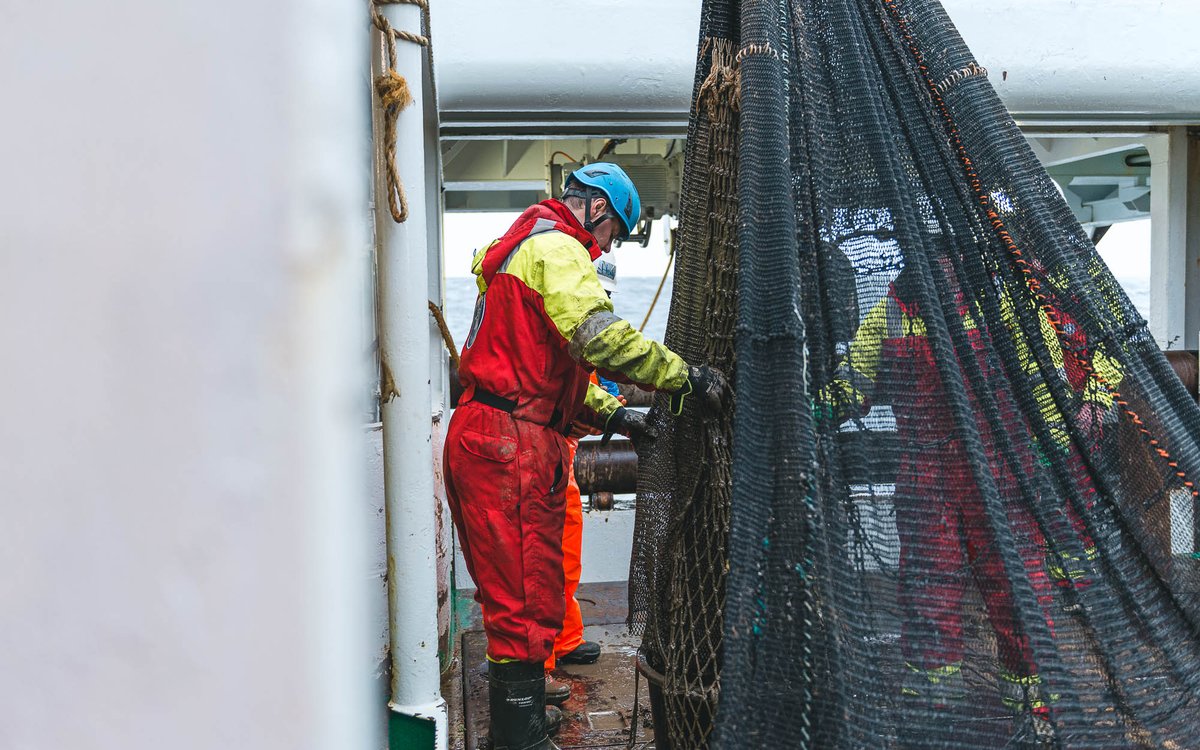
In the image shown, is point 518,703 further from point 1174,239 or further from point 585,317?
point 1174,239

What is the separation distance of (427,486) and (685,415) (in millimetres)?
670

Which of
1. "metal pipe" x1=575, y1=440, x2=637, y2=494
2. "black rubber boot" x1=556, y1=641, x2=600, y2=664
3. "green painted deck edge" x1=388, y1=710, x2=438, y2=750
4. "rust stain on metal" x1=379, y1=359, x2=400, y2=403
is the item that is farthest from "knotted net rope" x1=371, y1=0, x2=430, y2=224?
"metal pipe" x1=575, y1=440, x2=637, y2=494

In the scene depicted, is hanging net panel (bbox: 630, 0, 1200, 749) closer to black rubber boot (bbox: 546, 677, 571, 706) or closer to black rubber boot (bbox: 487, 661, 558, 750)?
black rubber boot (bbox: 487, 661, 558, 750)

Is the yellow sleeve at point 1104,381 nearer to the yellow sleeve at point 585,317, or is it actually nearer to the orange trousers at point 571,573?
the yellow sleeve at point 585,317

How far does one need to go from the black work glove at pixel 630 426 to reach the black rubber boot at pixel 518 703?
0.79m

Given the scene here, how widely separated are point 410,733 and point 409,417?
0.67 metres

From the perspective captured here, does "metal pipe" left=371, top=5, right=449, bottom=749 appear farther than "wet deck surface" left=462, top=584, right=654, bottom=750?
No

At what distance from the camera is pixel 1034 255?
1.90 meters

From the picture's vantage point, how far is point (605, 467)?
490cm

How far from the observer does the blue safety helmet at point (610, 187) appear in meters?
3.19

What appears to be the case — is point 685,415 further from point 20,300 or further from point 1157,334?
point 1157,334

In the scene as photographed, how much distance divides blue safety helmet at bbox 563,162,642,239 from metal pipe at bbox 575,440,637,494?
1.86 m

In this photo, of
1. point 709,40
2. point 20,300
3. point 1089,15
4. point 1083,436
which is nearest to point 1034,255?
point 1083,436

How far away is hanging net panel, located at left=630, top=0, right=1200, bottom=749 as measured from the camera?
5.14 ft
